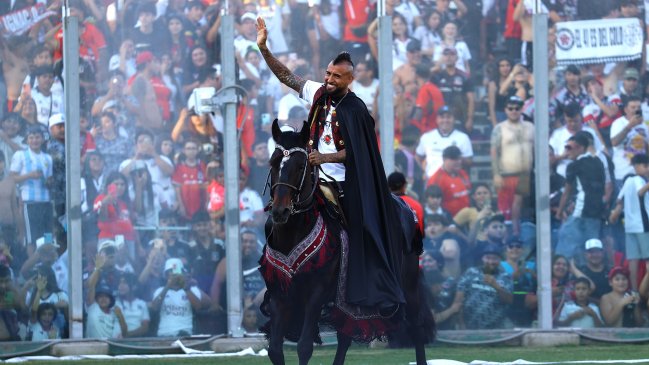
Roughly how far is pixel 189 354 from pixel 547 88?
5.35 m

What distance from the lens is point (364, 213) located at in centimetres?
1048

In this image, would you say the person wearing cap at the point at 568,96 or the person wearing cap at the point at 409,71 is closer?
the person wearing cap at the point at 409,71

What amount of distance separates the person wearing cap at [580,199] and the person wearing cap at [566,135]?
0.06 m

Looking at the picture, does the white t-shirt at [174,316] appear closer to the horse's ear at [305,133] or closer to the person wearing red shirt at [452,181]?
the person wearing red shirt at [452,181]

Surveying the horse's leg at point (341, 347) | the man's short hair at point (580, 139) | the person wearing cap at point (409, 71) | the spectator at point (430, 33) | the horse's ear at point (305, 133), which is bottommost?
the horse's leg at point (341, 347)

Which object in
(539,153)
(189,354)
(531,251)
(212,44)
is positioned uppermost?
(212,44)

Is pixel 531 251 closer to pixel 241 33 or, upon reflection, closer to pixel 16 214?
pixel 241 33

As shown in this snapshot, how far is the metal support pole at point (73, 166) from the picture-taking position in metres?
15.4

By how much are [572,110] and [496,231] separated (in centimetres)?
177

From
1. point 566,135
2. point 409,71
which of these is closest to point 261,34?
point 409,71

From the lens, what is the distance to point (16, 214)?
1549cm

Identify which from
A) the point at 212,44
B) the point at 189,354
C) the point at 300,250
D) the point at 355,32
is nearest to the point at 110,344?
the point at 189,354

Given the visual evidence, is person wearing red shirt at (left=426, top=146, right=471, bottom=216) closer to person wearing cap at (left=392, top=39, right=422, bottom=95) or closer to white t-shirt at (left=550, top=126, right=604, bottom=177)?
person wearing cap at (left=392, top=39, right=422, bottom=95)

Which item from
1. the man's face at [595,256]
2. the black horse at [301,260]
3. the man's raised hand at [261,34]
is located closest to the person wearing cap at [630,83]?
the man's face at [595,256]
